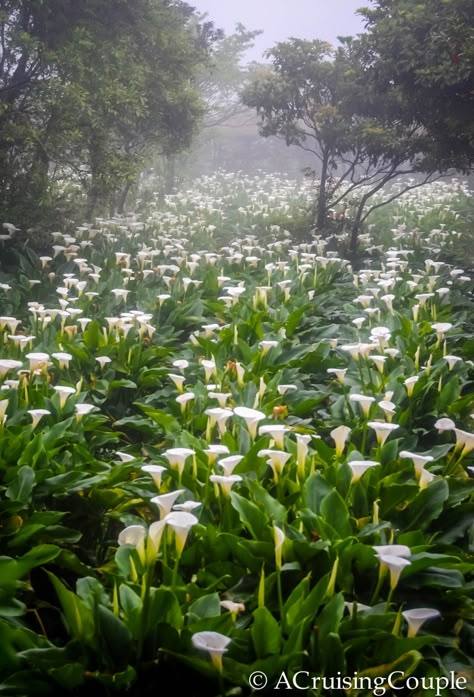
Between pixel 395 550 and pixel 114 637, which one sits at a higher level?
pixel 395 550

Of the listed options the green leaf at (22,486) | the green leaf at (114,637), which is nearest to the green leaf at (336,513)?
the green leaf at (114,637)

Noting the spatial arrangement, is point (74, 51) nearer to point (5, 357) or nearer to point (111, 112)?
point (111, 112)

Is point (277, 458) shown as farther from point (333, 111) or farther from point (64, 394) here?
point (333, 111)

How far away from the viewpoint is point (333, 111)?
38.0 feet

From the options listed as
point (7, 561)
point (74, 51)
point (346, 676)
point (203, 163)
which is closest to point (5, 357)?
point (7, 561)

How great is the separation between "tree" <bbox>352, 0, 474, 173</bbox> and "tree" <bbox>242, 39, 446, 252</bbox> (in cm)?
48

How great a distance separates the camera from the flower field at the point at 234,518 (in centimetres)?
183

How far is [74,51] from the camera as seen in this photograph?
843cm

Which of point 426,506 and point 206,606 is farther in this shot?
point 426,506

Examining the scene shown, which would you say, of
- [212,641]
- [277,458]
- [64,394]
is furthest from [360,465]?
[64,394]

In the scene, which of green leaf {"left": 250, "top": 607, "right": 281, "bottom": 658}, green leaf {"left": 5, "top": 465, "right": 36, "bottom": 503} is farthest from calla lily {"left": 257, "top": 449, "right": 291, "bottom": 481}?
green leaf {"left": 5, "top": 465, "right": 36, "bottom": 503}

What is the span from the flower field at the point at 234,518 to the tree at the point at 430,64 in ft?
15.1

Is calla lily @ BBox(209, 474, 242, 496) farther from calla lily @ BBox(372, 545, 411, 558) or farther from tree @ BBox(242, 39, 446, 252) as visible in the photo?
tree @ BBox(242, 39, 446, 252)

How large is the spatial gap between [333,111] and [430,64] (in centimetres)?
321
